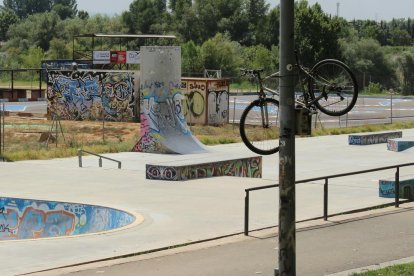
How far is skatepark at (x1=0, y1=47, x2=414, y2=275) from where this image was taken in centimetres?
1515

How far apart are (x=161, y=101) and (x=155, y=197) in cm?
1271

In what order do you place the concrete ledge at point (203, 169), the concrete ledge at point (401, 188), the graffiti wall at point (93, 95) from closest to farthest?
the concrete ledge at point (401, 188) < the concrete ledge at point (203, 169) < the graffiti wall at point (93, 95)

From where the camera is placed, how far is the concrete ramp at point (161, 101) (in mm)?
33781

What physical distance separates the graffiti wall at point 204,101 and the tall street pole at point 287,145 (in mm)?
40933

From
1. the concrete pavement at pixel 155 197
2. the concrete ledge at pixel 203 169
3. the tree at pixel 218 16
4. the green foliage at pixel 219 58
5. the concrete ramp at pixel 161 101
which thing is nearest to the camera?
the concrete pavement at pixel 155 197

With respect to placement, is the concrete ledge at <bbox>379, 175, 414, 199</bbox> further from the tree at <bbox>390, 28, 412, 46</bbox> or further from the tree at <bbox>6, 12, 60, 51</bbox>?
the tree at <bbox>390, 28, 412, 46</bbox>

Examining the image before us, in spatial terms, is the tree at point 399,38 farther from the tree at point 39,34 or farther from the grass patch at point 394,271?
the grass patch at point 394,271

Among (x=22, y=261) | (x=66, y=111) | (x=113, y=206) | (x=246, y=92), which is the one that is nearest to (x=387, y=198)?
(x=113, y=206)

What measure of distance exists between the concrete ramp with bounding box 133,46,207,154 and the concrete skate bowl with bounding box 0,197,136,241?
13222 mm

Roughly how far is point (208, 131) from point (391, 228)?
3097 cm

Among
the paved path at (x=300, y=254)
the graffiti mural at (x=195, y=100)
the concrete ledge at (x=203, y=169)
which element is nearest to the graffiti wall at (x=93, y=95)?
the graffiti mural at (x=195, y=100)

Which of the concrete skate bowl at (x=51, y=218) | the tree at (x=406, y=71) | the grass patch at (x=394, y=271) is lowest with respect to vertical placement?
the concrete skate bowl at (x=51, y=218)

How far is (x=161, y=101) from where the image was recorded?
Answer: 33906 mm

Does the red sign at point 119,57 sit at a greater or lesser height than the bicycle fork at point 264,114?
greater
